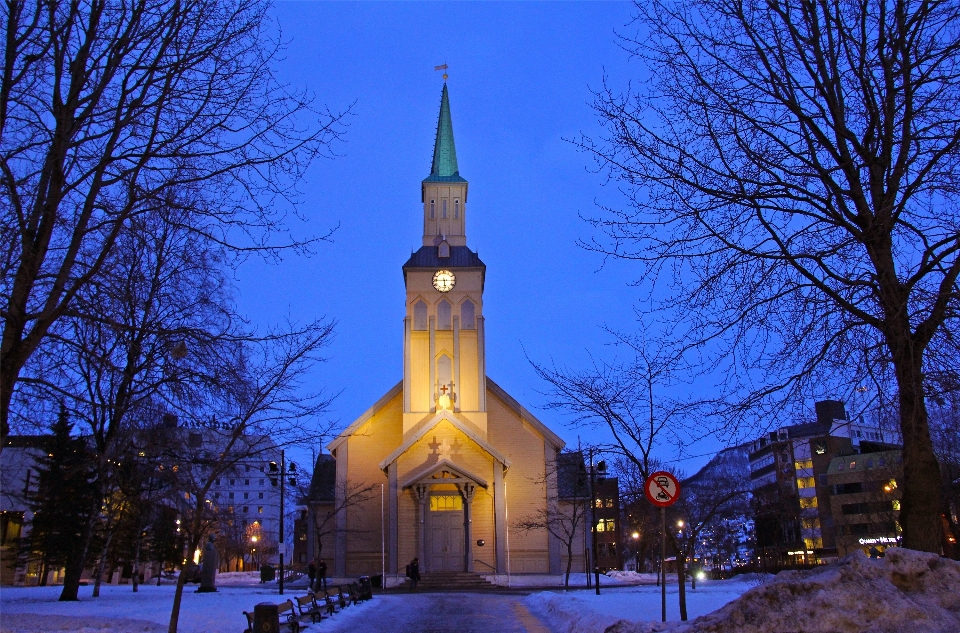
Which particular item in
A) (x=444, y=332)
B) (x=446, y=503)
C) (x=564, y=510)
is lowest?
(x=564, y=510)

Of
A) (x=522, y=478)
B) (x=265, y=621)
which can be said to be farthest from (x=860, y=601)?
(x=522, y=478)

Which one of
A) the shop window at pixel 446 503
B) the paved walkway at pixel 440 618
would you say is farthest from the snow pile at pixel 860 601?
the shop window at pixel 446 503

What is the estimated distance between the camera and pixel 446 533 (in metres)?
40.5

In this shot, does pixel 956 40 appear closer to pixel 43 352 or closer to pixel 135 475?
pixel 43 352

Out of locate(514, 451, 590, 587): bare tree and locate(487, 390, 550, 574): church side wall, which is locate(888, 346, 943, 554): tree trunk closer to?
locate(514, 451, 590, 587): bare tree

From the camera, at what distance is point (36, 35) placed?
1068 centimetres

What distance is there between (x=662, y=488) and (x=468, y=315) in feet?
104

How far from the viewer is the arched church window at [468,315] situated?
45.6 m

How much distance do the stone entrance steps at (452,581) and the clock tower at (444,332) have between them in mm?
7869

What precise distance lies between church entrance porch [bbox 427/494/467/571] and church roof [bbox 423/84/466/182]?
1936cm

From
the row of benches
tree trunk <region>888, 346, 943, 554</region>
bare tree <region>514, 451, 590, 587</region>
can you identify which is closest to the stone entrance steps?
bare tree <region>514, 451, 590, 587</region>

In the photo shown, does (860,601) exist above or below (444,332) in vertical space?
below

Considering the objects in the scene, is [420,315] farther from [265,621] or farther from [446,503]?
[265,621]

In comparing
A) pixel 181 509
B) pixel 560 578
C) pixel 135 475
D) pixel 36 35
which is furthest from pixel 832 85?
pixel 560 578
